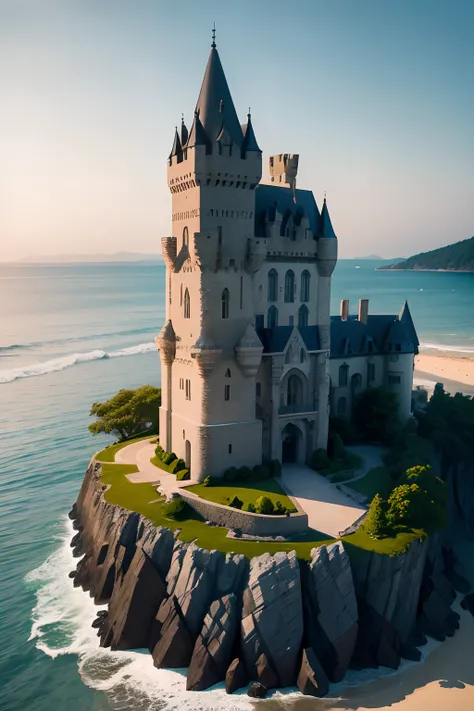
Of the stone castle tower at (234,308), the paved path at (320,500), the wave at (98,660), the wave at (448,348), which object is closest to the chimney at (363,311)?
the stone castle tower at (234,308)

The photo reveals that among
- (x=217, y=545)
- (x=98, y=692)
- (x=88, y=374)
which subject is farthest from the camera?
(x=88, y=374)

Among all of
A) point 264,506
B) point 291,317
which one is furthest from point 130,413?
point 264,506

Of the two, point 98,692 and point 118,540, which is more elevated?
point 118,540

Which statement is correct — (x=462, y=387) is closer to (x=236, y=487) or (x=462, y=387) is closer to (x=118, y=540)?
(x=236, y=487)

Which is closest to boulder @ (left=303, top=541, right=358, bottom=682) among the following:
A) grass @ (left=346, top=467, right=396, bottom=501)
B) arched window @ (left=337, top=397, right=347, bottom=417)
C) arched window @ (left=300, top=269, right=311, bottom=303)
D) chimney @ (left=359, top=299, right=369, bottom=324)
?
grass @ (left=346, top=467, right=396, bottom=501)

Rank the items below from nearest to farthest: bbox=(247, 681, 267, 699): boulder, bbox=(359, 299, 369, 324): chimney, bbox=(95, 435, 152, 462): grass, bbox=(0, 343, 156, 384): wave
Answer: bbox=(247, 681, 267, 699): boulder < bbox=(95, 435, 152, 462): grass < bbox=(359, 299, 369, 324): chimney < bbox=(0, 343, 156, 384): wave

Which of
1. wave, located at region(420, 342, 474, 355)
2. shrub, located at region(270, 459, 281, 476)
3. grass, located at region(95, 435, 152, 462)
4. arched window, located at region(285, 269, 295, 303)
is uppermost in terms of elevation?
arched window, located at region(285, 269, 295, 303)

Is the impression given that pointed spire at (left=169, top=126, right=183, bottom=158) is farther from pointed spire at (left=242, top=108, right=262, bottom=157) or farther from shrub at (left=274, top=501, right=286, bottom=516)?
shrub at (left=274, top=501, right=286, bottom=516)

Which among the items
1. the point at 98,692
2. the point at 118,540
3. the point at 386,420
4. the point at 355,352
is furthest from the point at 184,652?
the point at 355,352
